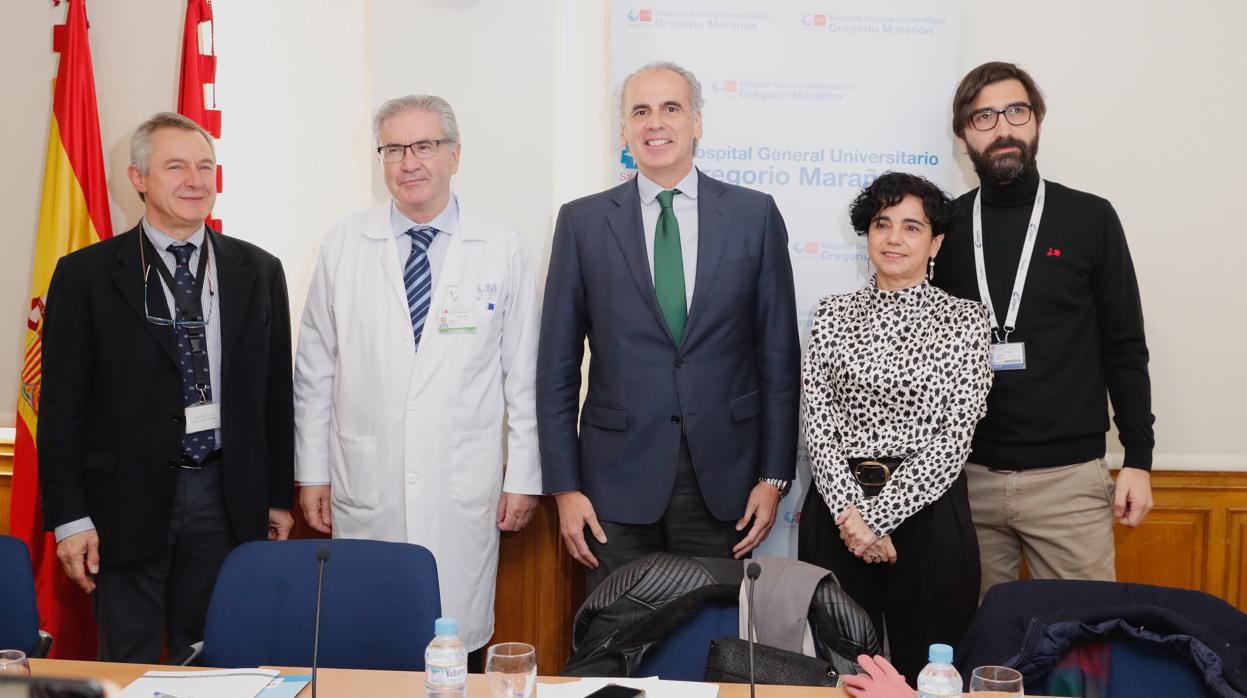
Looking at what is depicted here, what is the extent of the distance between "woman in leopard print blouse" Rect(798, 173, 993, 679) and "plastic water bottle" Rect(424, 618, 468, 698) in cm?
128

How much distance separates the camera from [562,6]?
354 centimetres

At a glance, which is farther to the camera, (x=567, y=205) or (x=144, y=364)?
(x=567, y=205)

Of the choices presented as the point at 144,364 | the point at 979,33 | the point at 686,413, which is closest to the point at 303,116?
the point at 144,364

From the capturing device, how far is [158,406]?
9.01ft

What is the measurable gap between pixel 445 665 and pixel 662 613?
55 cm

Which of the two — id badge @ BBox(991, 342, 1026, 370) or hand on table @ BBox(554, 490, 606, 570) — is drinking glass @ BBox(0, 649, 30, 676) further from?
id badge @ BBox(991, 342, 1026, 370)

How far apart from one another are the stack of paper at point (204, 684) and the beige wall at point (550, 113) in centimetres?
195

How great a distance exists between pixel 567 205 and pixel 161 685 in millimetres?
1696

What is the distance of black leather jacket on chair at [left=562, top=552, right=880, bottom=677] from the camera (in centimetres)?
203

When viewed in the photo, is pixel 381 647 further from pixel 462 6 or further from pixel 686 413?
pixel 462 6

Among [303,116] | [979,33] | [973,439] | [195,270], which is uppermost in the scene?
[979,33]

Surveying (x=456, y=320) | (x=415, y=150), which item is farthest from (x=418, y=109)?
(x=456, y=320)

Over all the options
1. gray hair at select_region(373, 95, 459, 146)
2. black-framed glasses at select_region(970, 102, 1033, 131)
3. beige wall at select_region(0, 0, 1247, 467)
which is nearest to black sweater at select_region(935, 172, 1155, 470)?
black-framed glasses at select_region(970, 102, 1033, 131)

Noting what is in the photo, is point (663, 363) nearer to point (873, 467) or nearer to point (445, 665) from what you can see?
point (873, 467)
